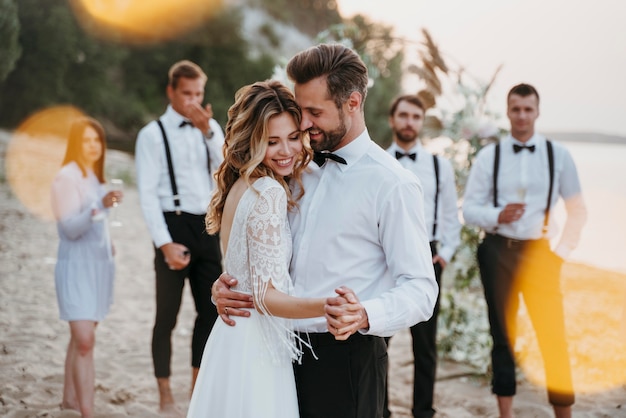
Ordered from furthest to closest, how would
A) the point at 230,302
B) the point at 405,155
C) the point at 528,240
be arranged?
the point at 405,155
the point at 528,240
the point at 230,302

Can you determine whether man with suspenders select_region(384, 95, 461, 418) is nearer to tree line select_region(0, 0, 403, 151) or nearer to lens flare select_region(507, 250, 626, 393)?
lens flare select_region(507, 250, 626, 393)

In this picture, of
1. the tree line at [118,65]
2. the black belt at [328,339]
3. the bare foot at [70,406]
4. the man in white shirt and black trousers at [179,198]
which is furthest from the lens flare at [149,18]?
the black belt at [328,339]

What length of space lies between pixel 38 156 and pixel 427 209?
19.9m

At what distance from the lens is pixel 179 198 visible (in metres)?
4.37

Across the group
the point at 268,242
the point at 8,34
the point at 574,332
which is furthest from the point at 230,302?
the point at 8,34

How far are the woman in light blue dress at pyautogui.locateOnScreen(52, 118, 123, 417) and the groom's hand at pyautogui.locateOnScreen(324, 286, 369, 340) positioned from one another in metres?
2.49

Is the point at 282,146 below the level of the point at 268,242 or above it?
above

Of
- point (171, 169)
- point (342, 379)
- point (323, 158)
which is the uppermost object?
point (171, 169)

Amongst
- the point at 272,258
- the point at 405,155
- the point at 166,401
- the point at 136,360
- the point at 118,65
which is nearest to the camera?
the point at 272,258

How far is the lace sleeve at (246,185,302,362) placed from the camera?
87.4 inches

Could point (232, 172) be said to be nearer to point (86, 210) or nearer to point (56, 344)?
point (86, 210)

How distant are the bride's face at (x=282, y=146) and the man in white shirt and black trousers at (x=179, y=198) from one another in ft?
6.66

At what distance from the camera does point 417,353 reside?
4387 millimetres

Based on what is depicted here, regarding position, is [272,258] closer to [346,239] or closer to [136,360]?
[346,239]
